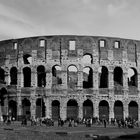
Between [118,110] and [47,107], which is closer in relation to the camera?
[47,107]

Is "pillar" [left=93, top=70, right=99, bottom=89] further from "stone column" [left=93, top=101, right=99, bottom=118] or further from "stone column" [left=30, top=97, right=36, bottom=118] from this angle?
"stone column" [left=30, top=97, right=36, bottom=118]

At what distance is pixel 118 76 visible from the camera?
36.9 m

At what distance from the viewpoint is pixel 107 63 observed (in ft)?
116

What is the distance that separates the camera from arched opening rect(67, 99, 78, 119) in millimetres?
34312

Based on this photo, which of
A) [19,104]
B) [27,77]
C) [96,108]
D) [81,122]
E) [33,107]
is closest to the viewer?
[81,122]

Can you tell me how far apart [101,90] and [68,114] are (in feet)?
14.5

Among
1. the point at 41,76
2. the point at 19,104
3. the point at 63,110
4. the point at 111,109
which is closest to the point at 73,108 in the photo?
the point at 63,110

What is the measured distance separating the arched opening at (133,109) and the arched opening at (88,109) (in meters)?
4.35

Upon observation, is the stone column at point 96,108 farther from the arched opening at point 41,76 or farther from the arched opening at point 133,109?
the arched opening at point 41,76

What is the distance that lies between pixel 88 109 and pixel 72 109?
1737mm

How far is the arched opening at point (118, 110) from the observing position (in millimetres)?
34750

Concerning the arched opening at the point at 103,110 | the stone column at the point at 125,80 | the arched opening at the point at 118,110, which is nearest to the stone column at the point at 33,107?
the arched opening at the point at 103,110

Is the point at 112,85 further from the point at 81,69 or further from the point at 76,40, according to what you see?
the point at 76,40

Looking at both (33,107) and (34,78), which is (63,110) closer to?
(33,107)
